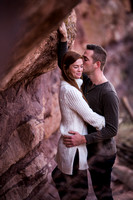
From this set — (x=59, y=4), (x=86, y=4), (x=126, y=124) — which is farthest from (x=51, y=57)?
(x=86, y=4)

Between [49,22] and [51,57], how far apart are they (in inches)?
54.1

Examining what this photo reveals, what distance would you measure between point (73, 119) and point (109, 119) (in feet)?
1.25

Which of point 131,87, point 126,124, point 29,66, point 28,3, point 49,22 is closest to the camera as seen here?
point 28,3

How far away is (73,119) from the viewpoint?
2686mm

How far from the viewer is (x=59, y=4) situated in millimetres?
1476

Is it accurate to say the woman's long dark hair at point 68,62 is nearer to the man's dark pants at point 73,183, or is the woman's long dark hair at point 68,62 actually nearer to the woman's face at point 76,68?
the woman's face at point 76,68

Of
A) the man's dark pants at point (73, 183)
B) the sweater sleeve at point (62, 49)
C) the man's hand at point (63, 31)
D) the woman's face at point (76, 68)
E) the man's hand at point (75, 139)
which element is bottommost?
the man's dark pants at point (73, 183)

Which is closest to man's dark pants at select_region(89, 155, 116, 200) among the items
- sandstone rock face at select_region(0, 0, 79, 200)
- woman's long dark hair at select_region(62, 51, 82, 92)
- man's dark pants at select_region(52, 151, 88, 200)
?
man's dark pants at select_region(52, 151, 88, 200)

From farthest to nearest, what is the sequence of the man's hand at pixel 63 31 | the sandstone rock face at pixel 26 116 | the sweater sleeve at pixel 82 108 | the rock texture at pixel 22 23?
the man's hand at pixel 63 31, the sweater sleeve at pixel 82 108, the sandstone rock face at pixel 26 116, the rock texture at pixel 22 23

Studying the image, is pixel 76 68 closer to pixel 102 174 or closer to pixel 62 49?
pixel 62 49

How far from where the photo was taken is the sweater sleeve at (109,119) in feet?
8.57

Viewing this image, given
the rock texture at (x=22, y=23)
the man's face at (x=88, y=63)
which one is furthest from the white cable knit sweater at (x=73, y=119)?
the rock texture at (x=22, y=23)

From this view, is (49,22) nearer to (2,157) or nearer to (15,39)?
(15,39)

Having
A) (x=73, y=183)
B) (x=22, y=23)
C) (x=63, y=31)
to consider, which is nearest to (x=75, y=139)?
(x=73, y=183)
